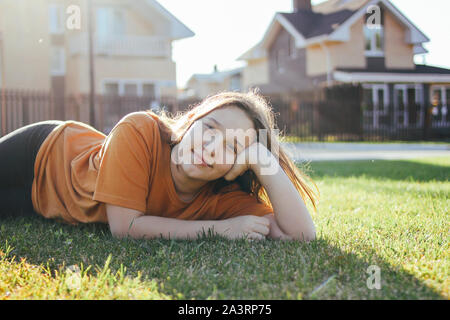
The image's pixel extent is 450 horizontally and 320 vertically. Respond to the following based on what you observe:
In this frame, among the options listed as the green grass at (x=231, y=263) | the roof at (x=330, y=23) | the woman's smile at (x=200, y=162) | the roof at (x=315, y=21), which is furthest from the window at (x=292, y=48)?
the woman's smile at (x=200, y=162)

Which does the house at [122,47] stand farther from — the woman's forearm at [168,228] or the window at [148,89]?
the woman's forearm at [168,228]

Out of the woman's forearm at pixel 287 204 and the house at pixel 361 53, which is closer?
the woman's forearm at pixel 287 204

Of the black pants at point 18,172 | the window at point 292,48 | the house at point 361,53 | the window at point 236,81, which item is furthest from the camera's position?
the window at point 236,81

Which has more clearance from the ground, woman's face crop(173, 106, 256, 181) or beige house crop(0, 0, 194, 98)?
beige house crop(0, 0, 194, 98)

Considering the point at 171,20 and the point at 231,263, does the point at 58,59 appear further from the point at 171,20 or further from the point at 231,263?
the point at 231,263

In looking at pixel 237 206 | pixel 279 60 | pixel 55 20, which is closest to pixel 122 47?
pixel 55 20

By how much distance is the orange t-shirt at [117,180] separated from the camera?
2.75m

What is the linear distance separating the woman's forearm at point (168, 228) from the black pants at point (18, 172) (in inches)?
47.6

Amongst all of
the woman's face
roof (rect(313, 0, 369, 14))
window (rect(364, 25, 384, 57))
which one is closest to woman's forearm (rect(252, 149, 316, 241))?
the woman's face

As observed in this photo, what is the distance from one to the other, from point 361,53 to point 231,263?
24603 mm

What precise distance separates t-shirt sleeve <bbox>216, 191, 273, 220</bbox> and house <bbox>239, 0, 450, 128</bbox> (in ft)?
67.5

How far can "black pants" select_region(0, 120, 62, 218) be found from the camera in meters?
3.53

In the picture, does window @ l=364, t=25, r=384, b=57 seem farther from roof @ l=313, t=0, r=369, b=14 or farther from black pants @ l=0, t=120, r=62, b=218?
black pants @ l=0, t=120, r=62, b=218
